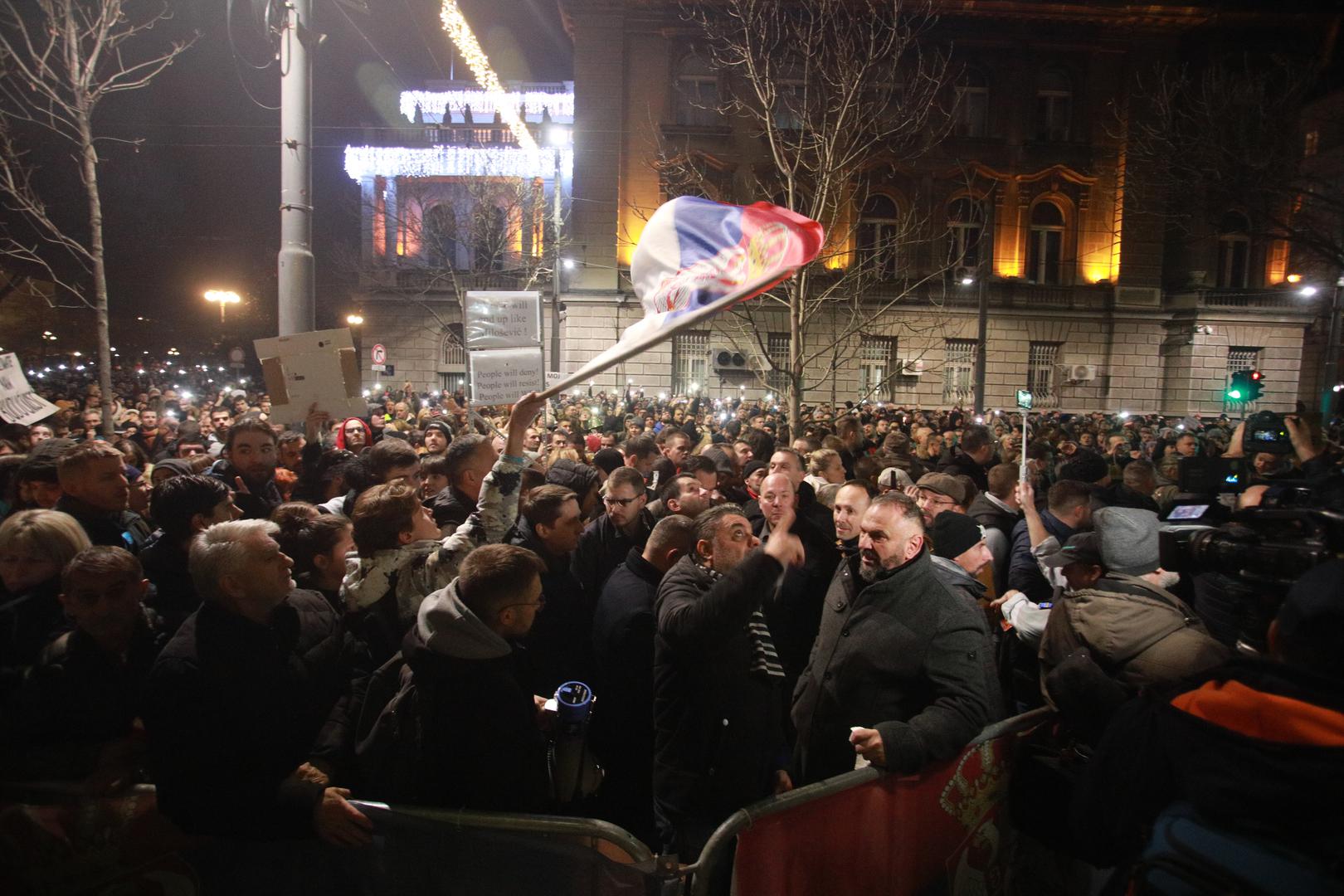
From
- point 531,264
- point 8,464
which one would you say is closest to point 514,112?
point 531,264

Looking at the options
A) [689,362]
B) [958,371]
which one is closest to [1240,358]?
[958,371]

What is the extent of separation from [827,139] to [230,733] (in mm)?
10220

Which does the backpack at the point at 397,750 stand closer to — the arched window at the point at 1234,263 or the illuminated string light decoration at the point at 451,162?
the illuminated string light decoration at the point at 451,162

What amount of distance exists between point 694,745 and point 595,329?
84.3 feet

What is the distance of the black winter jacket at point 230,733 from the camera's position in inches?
88.7

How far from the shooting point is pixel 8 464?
523 cm

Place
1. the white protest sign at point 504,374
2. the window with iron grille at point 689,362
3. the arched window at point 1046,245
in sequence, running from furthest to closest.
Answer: the arched window at point 1046,245 < the window with iron grille at point 689,362 < the white protest sign at point 504,374

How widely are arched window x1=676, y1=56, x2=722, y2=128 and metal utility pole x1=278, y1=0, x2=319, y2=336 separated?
23526mm

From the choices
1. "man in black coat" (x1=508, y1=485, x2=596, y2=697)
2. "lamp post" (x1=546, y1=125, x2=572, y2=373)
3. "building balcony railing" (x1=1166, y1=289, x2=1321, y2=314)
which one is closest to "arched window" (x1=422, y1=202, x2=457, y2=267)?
"lamp post" (x1=546, y1=125, x2=572, y2=373)

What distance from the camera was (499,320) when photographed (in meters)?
6.54

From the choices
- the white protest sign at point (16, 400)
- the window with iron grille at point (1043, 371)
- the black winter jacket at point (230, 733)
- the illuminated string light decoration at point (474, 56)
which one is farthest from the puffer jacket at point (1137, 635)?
the window with iron grille at point (1043, 371)

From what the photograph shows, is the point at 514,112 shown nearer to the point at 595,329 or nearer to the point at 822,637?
the point at 595,329

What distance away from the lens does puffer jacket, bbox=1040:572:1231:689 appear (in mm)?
2561

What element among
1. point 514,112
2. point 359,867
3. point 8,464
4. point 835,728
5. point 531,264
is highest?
point 514,112
